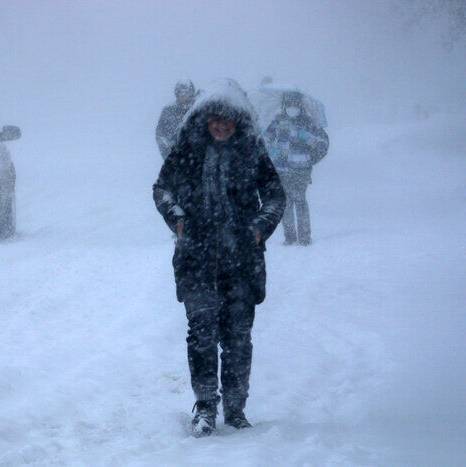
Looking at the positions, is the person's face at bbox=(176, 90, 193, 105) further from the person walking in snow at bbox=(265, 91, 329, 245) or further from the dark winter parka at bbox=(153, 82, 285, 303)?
the dark winter parka at bbox=(153, 82, 285, 303)

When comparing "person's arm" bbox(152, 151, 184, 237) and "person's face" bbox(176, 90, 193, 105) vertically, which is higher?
"person's face" bbox(176, 90, 193, 105)

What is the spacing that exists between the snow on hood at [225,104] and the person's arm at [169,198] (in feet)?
0.83

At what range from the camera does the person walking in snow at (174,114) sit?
8555 mm

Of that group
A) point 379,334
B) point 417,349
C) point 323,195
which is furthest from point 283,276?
point 323,195

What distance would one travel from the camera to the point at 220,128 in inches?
171

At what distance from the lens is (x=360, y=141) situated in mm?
34188

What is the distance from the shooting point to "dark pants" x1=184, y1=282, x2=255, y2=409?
429 cm

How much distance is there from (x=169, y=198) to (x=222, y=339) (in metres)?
0.85

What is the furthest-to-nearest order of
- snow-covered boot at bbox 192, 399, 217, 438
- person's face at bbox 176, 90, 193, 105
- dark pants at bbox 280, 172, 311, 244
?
1. dark pants at bbox 280, 172, 311, 244
2. person's face at bbox 176, 90, 193, 105
3. snow-covered boot at bbox 192, 399, 217, 438

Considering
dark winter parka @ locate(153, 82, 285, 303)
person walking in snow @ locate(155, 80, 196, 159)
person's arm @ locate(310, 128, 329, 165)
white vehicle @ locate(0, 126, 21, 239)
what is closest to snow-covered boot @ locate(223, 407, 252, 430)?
dark winter parka @ locate(153, 82, 285, 303)

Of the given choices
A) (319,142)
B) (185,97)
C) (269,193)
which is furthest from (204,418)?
(319,142)

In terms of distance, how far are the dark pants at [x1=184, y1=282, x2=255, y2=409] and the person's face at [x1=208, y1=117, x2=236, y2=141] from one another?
0.81 meters

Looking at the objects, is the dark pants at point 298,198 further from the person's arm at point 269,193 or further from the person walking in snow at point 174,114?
the person's arm at point 269,193

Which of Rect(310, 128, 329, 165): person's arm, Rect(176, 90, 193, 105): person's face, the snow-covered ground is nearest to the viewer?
the snow-covered ground
